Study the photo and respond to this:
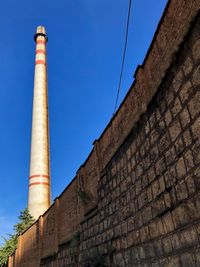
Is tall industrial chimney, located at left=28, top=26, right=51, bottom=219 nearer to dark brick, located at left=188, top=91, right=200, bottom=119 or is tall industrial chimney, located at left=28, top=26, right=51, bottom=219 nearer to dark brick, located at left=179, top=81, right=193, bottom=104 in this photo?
dark brick, located at left=179, top=81, right=193, bottom=104

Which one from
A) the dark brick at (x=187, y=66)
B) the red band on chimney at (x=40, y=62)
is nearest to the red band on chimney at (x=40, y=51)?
the red band on chimney at (x=40, y=62)

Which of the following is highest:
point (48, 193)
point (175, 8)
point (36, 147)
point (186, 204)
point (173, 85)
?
point (36, 147)

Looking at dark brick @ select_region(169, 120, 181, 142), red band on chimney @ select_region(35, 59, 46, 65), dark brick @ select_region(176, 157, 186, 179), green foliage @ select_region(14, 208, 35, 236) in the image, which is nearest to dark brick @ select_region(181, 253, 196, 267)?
dark brick @ select_region(176, 157, 186, 179)

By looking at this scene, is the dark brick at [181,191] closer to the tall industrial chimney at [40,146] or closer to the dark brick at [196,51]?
the dark brick at [196,51]

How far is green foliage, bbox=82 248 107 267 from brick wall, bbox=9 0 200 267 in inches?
1.9

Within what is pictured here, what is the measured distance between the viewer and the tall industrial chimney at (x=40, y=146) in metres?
27.4

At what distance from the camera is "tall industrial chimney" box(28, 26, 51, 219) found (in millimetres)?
27359

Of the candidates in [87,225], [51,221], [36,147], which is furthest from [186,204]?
[36,147]

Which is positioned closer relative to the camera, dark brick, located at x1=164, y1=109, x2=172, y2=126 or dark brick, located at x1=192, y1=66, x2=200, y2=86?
dark brick, located at x1=192, y1=66, x2=200, y2=86

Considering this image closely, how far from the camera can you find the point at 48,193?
27.9 meters

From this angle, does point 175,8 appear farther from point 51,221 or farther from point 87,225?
point 51,221

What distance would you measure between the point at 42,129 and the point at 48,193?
6.05 metres

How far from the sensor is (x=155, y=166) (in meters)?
4.84

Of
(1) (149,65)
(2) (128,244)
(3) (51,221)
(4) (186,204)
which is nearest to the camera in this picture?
(4) (186,204)
